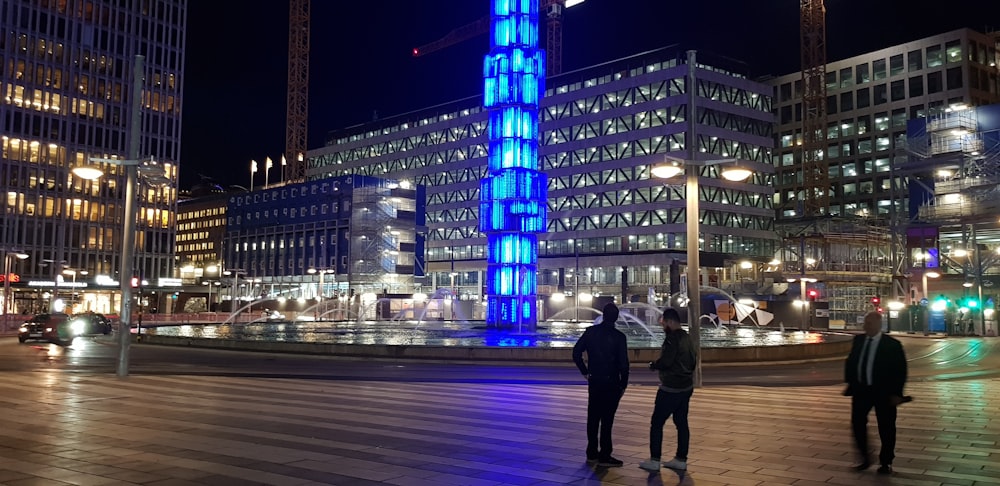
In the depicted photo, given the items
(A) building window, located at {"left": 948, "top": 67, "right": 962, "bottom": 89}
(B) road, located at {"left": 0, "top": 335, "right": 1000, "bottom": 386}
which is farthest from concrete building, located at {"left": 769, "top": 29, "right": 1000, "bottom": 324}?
(B) road, located at {"left": 0, "top": 335, "right": 1000, "bottom": 386}

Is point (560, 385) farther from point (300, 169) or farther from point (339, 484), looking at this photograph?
point (300, 169)

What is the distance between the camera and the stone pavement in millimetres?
8344

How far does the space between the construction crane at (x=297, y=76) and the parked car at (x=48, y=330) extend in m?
98.5

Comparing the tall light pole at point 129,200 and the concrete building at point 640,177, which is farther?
the concrete building at point 640,177

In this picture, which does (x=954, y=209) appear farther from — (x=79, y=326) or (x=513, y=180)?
(x=79, y=326)

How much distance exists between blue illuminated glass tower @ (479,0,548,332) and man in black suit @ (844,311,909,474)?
38.2 metres

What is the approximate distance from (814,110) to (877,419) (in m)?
112

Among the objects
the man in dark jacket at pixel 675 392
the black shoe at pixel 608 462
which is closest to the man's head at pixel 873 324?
the man in dark jacket at pixel 675 392

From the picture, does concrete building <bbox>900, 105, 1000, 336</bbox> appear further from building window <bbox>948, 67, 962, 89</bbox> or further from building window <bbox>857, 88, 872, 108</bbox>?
building window <bbox>857, 88, 872, 108</bbox>

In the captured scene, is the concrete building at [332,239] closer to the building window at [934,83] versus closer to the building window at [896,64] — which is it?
the building window at [896,64]

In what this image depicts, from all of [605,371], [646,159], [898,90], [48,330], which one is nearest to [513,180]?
[48,330]

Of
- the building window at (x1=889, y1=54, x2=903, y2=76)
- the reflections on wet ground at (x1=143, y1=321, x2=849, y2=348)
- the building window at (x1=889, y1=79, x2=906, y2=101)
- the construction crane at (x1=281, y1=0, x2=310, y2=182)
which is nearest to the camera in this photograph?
the reflections on wet ground at (x1=143, y1=321, x2=849, y2=348)

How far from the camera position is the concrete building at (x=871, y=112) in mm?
99812

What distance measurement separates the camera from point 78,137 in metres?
95.6
